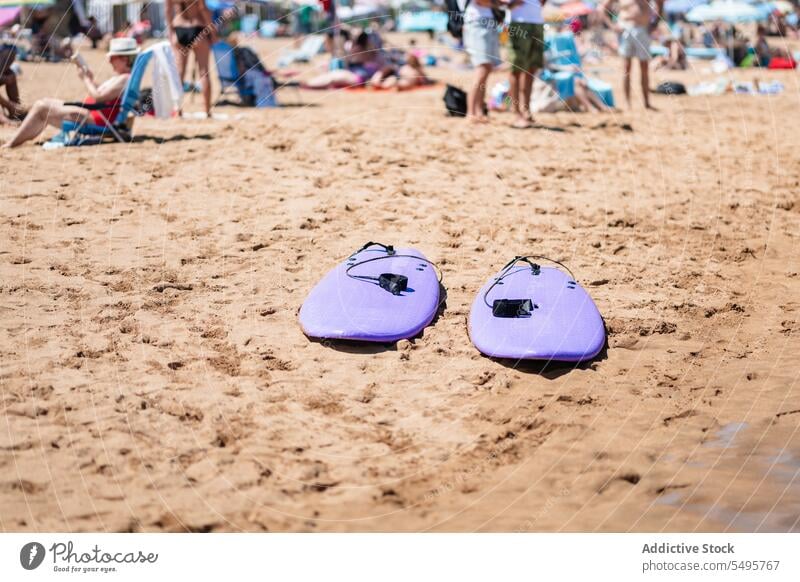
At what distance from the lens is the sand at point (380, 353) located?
3.40 metres

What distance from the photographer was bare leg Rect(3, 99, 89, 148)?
8.05m

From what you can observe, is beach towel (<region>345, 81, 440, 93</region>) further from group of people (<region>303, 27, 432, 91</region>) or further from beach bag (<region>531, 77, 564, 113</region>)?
beach bag (<region>531, 77, 564, 113</region>)

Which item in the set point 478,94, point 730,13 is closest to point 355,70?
point 478,94

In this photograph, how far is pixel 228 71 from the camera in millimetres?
12281

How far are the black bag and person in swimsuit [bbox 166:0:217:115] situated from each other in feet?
8.78

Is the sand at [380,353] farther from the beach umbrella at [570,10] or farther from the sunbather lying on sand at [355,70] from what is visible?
the beach umbrella at [570,10]

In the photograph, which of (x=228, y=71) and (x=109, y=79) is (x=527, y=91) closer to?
(x=109, y=79)

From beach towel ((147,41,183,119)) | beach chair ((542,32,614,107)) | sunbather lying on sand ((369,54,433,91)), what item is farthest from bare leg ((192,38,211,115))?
sunbather lying on sand ((369,54,433,91))

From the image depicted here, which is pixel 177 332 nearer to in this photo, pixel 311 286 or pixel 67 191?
pixel 311 286

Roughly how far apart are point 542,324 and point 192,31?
275 inches
